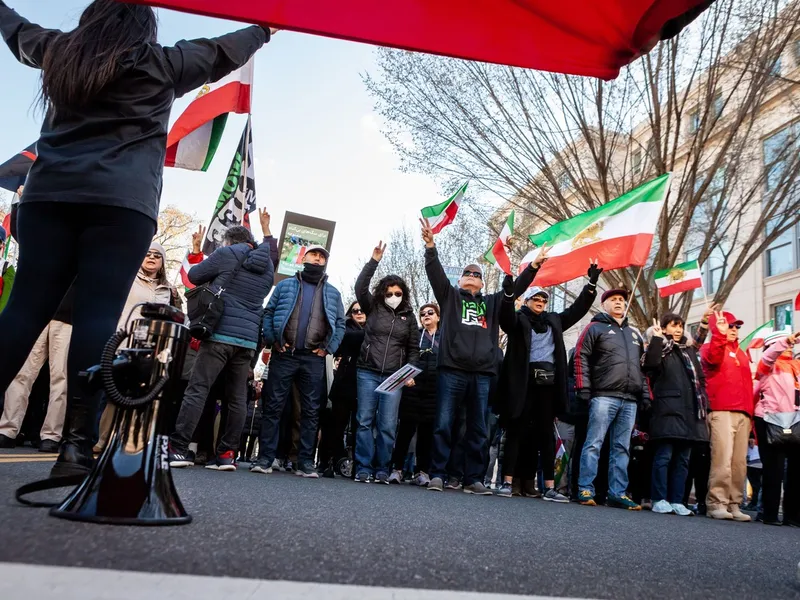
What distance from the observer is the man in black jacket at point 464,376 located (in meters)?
6.42

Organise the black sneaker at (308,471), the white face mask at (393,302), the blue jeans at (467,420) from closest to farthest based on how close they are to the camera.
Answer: the black sneaker at (308,471), the blue jeans at (467,420), the white face mask at (393,302)

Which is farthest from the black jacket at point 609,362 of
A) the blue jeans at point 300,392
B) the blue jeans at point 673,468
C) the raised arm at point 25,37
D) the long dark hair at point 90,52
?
the raised arm at point 25,37

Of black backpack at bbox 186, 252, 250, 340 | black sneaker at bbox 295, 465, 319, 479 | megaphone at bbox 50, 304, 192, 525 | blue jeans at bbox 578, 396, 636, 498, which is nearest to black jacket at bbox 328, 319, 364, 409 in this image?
black sneaker at bbox 295, 465, 319, 479

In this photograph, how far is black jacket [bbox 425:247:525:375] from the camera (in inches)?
253

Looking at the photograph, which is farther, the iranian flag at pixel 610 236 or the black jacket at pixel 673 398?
the iranian flag at pixel 610 236

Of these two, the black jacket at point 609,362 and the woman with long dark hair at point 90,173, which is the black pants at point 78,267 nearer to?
the woman with long dark hair at point 90,173

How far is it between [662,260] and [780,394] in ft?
20.5

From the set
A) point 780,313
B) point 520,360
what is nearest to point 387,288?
point 520,360


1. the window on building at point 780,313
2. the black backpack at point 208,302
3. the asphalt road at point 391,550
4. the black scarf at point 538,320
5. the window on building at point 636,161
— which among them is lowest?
the asphalt road at point 391,550

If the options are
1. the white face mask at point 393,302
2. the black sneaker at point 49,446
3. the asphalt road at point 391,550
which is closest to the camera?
the asphalt road at point 391,550

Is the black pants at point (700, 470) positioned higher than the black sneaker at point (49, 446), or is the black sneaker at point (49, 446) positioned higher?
the black pants at point (700, 470)

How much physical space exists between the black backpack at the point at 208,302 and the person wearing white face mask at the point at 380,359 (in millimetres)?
1421

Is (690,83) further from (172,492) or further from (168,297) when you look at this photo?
(172,492)

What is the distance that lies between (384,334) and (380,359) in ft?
0.89
